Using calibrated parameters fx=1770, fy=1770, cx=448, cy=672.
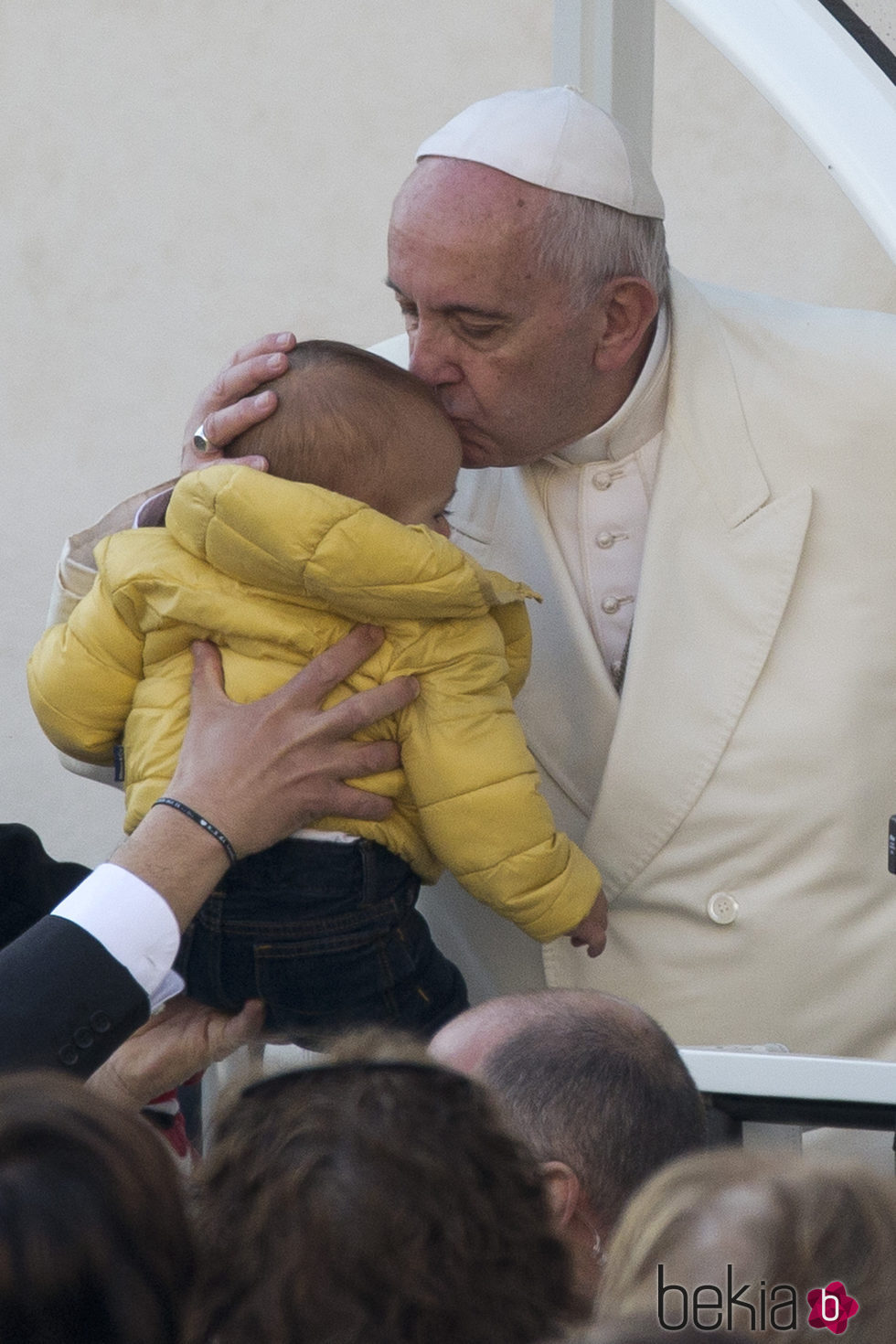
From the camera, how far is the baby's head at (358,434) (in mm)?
2064

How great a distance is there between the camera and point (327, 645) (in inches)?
84.5

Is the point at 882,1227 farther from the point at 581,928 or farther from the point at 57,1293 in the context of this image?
the point at 581,928

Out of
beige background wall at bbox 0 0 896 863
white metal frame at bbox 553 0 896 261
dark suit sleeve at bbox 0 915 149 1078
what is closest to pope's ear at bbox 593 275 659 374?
white metal frame at bbox 553 0 896 261

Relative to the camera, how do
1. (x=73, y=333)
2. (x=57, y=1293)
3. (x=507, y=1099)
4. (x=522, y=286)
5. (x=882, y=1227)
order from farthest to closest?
(x=73, y=333) < (x=522, y=286) < (x=507, y=1099) < (x=882, y=1227) < (x=57, y=1293)

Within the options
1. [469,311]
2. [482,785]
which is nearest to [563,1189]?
[482,785]

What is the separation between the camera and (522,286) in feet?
7.56

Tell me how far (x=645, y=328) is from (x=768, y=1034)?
992mm

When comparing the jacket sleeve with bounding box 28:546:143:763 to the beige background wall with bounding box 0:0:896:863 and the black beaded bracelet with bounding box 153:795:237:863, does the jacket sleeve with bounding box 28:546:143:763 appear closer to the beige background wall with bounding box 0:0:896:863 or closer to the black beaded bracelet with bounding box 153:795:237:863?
the black beaded bracelet with bounding box 153:795:237:863

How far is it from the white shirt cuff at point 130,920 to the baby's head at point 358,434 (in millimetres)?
508

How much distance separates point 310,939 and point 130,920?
0.85 feet

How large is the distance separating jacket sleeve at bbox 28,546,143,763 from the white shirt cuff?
0.25 m

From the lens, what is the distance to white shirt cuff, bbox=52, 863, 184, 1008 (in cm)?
191

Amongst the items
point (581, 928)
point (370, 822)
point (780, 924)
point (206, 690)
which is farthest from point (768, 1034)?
point (206, 690)

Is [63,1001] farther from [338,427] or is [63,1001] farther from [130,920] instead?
[338,427]
